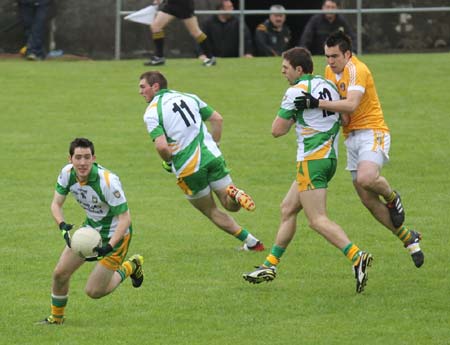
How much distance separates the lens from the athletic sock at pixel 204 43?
24.2m

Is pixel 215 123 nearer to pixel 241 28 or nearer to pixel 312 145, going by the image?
pixel 312 145

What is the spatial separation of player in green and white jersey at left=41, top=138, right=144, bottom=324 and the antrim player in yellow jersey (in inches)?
93.2

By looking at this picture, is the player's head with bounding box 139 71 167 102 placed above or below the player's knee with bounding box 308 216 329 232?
above

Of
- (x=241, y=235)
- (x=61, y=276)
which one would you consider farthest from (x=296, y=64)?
(x=61, y=276)

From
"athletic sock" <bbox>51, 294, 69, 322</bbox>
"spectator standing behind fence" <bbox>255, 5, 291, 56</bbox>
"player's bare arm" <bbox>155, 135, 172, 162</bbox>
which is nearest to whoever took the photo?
Answer: "athletic sock" <bbox>51, 294, 69, 322</bbox>

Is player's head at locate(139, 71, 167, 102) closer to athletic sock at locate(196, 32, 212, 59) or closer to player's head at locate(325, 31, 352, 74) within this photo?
player's head at locate(325, 31, 352, 74)

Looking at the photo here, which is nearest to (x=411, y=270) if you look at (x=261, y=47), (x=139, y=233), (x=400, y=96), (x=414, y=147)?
(x=139, y=233)

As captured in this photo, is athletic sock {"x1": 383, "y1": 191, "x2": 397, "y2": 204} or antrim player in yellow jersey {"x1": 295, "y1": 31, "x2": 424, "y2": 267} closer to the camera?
antrim player in yellow jersey {"x1": 295, "y1": 31, "x2": 424, "y2": 267}

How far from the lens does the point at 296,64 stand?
40.8 feet

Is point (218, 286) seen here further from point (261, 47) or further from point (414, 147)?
point (261, 47)

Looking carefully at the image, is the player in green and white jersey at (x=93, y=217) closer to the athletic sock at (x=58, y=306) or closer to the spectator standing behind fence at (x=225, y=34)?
the athletic sock at (x=58, y=306)

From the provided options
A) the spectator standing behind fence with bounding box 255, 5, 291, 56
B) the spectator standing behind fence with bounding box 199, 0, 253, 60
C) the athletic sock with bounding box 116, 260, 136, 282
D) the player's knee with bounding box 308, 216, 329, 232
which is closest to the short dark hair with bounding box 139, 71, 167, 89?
the athletic sock with bounding box 116, 260, 136, 282

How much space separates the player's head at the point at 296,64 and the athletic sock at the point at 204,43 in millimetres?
11792

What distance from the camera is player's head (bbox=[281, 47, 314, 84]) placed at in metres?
12.4
